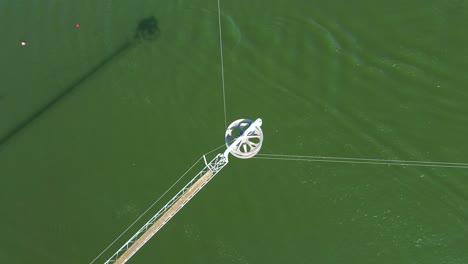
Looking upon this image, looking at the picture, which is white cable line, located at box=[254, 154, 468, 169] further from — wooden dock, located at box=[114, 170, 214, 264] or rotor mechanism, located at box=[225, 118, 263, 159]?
wooden dock, located at box=[114, 170, 214, 264]

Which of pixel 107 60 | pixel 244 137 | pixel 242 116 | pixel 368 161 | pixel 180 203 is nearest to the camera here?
pixel 244 137

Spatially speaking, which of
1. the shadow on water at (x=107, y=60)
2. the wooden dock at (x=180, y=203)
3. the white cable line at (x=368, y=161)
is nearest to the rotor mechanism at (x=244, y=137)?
the wooden dock at (x=180, y=203)

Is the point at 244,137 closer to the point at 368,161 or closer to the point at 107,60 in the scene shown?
the point at 368,161

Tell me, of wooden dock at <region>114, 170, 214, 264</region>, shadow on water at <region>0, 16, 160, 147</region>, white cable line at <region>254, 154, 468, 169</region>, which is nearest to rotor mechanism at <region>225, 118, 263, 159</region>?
wooden dock at <region>114, 170, 214, 264</region>

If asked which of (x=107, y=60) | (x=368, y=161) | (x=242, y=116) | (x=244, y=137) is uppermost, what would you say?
(x=107, y=60)

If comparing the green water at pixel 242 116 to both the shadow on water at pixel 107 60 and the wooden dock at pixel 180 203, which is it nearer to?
the shadow on water at pixel 107 60

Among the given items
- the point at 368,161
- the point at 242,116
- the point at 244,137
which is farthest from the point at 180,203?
the point at 368,161

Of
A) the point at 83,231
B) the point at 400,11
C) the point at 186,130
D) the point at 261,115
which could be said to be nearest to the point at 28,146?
the point at 83,231
